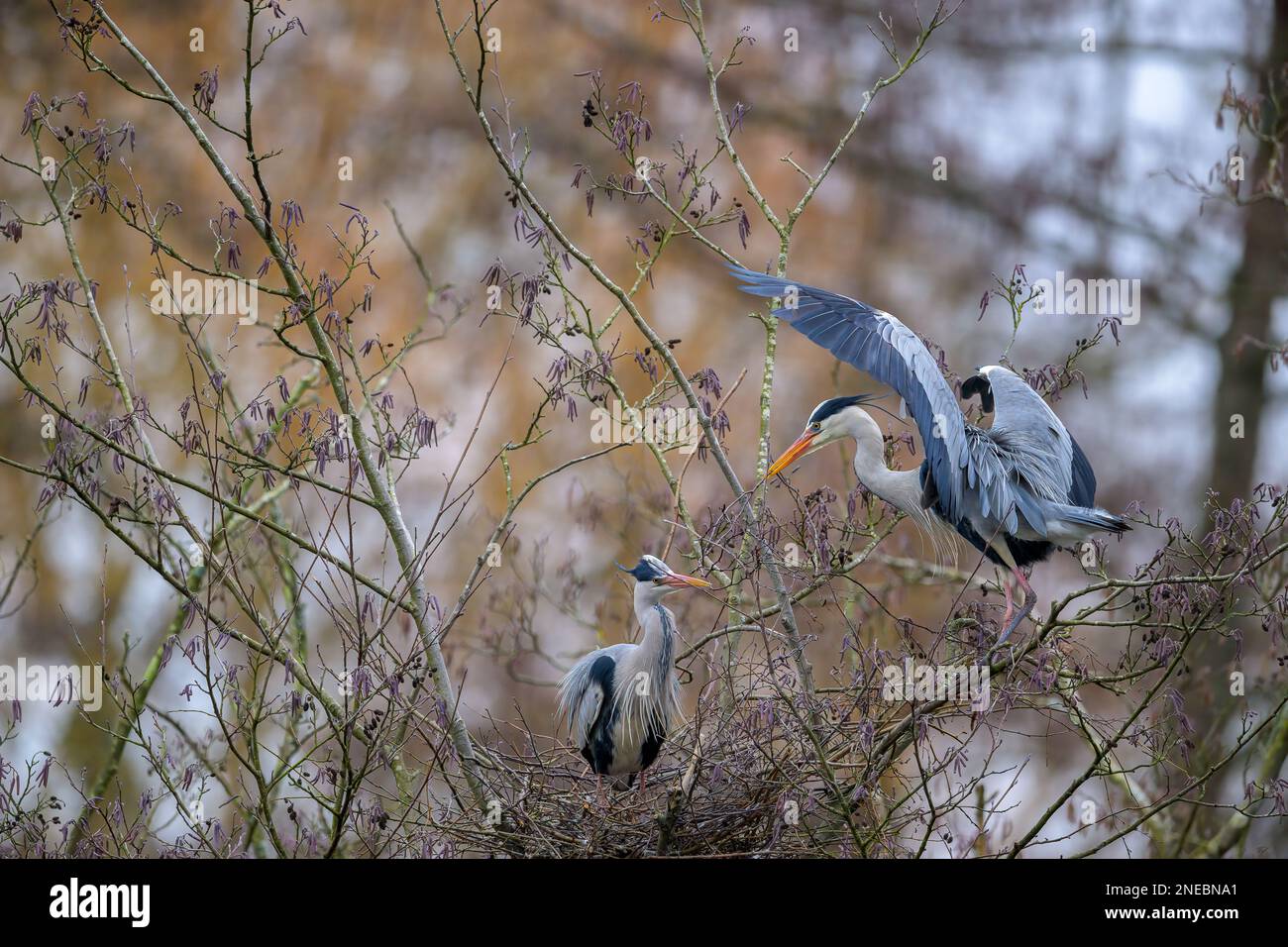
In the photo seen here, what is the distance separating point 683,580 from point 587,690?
80 cm

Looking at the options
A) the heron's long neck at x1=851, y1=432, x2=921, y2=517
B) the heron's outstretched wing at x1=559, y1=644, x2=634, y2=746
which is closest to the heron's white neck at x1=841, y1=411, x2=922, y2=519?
the heron's long neck at x1=851, y1=432, x2=921, y2=517

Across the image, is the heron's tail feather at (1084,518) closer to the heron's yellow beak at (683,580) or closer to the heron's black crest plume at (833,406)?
the heron's black crest plume at (833,406)

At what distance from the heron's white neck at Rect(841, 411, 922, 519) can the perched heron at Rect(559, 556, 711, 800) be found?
1.00 m

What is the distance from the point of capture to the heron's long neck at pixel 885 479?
654 cm

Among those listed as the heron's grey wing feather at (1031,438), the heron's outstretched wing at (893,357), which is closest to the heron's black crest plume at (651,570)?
the heron's outstretched wing at (893,357)

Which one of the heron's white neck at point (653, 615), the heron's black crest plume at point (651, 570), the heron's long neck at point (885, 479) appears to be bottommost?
the heron's white neck at point (653, 615)

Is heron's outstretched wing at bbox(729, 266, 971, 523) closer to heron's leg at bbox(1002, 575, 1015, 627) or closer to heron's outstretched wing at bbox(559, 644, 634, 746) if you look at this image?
heron's leg at bbox(1002, 575, 1015, 627)

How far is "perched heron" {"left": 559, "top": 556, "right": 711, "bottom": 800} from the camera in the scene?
254 inches

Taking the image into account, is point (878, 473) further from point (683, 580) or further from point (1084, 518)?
point (683, 580)

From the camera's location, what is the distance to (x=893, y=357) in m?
6.29

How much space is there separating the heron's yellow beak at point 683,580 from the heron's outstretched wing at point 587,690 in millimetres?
580

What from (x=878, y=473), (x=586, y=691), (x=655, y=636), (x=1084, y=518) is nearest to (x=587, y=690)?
(x=586, y=691)

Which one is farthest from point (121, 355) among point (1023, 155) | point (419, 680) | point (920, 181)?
point (419, 680)
